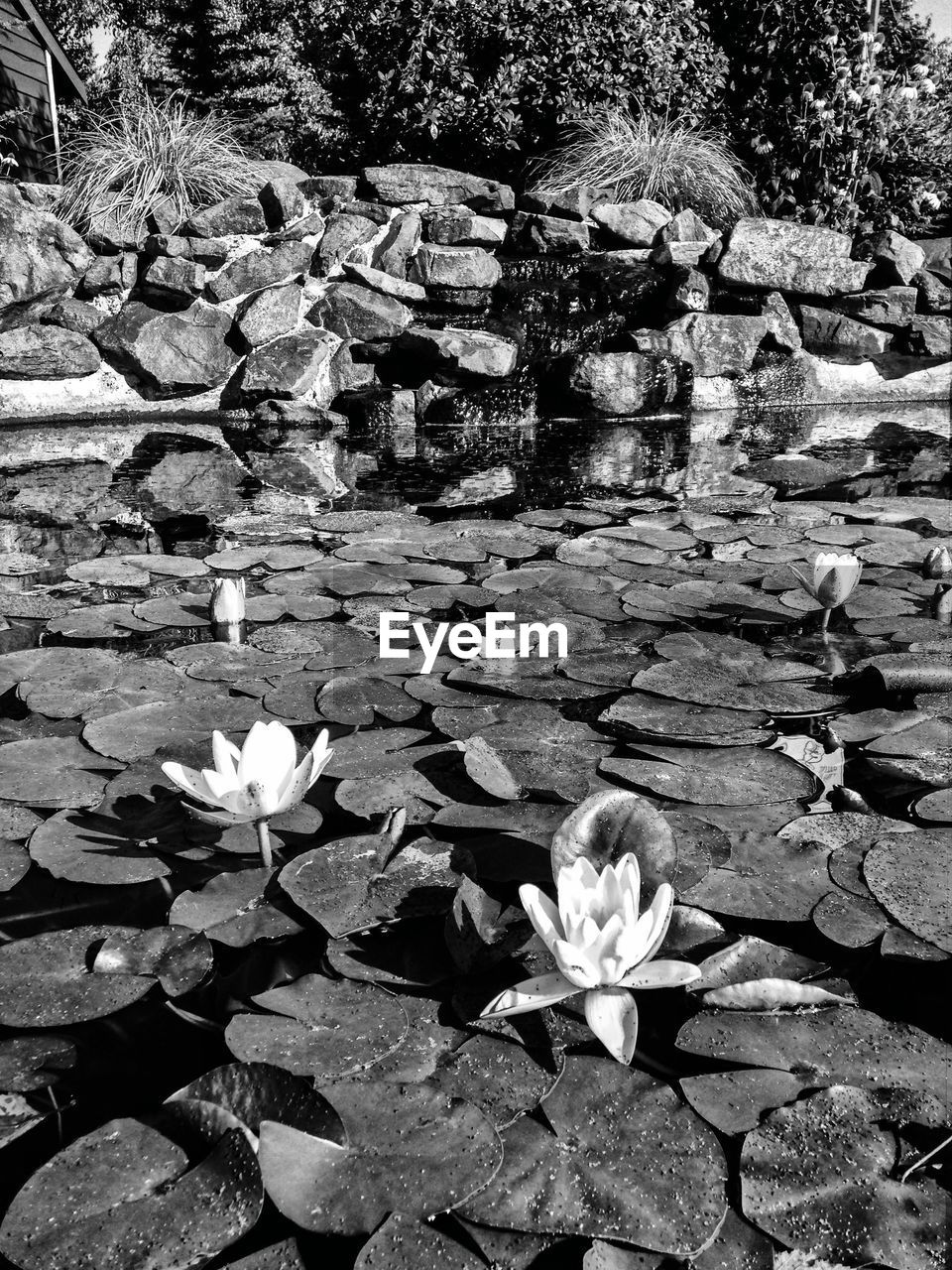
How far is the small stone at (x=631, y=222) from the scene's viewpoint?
7621 mm

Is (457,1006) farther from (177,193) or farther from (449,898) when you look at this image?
(177,193)

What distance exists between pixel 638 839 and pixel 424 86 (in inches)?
360

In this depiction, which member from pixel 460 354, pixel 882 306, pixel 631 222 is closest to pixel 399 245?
pixel 460 354

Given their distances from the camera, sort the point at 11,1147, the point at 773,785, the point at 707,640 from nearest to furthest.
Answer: the point at 11,1147, the point at 773,785, the point at 707,640

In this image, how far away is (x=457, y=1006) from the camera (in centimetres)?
112

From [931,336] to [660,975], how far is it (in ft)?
26.3

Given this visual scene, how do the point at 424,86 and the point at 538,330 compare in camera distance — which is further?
the point at 424,86

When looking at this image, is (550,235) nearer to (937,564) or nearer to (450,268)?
(450,268)

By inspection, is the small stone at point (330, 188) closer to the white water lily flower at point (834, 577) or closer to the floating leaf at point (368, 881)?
the white water lily flower at point (834, 577)

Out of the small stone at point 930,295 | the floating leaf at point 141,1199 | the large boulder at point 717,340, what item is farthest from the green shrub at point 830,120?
the floating leaf at point 141,1199

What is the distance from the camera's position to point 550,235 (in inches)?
298

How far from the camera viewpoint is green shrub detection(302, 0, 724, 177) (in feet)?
28.1

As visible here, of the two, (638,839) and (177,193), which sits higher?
(177,193)

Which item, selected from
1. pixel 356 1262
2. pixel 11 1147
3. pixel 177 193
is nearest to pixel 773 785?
pixel 356 1262
